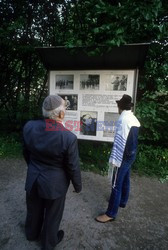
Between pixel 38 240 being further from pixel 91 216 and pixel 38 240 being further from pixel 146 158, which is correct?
pixel 146 158

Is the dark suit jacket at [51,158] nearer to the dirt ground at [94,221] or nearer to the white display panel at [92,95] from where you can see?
the dirt ground at [94,221]

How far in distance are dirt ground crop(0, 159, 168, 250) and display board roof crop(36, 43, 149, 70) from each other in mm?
2458

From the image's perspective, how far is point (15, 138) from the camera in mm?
6184

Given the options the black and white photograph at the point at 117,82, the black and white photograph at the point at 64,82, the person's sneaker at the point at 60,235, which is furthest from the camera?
the black and white photograph at the point at 64,82

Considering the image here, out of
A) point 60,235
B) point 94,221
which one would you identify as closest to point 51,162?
point 60,235

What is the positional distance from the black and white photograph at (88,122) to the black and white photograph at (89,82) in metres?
0.52

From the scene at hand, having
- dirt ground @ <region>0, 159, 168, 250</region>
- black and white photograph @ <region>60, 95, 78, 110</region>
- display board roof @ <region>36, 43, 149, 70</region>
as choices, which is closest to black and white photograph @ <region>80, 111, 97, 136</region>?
black and white photograph @ <region>60, 95, 78, 110</region>

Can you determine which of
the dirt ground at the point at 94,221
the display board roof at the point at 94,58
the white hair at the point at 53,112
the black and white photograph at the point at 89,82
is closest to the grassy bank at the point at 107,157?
the dirt ground at the point at 94,221

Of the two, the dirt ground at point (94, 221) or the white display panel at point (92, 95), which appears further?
the white display panel at point (92, 95)

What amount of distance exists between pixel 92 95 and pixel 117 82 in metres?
0.56

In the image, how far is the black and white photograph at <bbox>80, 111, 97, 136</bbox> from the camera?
3.70 m

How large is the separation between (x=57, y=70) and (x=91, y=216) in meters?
2.88

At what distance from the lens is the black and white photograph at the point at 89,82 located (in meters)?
3.60

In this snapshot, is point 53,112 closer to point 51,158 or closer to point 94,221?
point 51,158
